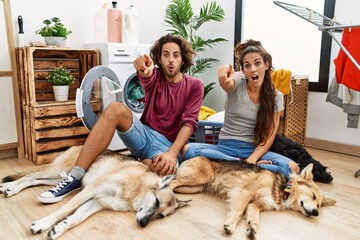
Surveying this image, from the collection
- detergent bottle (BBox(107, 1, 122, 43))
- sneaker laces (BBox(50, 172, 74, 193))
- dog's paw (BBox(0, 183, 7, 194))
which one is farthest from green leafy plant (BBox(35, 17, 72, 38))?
sneaker laces (BBox(50, 172, 74, 193))

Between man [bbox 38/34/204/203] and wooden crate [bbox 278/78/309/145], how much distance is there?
1259 mm

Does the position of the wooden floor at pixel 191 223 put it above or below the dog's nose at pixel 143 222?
below

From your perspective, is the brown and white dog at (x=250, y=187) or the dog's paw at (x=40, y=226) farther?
the brown and white dog at (x=250, y=187)

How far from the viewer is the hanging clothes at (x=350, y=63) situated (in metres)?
2.40

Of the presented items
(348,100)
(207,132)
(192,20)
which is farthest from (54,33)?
(348,100)

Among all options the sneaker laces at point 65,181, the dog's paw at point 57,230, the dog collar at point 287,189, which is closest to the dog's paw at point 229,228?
the dog collar at point 287,189

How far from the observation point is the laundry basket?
265cm

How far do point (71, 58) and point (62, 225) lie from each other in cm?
209

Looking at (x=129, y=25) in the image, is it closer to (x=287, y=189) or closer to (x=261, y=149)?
(x=261, y=149)

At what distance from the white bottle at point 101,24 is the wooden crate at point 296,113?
194cm

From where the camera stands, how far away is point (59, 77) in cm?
288

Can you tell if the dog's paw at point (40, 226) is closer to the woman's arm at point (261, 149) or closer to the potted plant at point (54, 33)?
the woman's arm at point (261, 149)

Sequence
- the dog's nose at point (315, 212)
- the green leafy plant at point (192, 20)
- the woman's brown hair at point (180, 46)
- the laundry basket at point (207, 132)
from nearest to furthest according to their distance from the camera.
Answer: the dog's nose at point (315, 212)
the woman's brown hair at point (180, 46)
the laundry basket at point (207, 132)
the green leafy plant at point (192, 20)

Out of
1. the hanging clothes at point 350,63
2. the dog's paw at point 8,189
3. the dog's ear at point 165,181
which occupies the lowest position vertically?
the dog's paw at point 8,189
